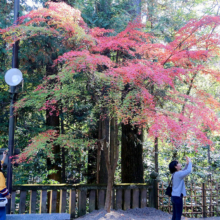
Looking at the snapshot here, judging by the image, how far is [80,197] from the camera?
6.09 metres

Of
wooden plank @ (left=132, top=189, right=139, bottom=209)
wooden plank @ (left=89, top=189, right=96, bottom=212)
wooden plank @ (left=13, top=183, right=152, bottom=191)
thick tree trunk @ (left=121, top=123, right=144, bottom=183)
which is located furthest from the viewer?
thick tree trunk @ (left=121, top=123, right=144, bottom=183)

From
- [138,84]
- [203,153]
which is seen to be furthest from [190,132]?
[203,153]

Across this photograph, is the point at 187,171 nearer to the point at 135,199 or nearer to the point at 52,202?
the point at 135,199

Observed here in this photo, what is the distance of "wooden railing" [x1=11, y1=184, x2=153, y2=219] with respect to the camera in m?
5.73

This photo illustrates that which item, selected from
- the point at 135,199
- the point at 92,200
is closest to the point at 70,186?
the point at 92,200

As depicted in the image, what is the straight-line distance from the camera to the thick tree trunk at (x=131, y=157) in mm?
7941

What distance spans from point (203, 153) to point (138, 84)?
6142 millimetres

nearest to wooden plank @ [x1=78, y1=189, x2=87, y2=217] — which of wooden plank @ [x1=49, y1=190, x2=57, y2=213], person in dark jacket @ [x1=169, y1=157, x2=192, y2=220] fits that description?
wooden plank @ [x1=49, y1=190, x2=57, y2=213]

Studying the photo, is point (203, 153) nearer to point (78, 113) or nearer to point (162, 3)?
point (78, 113)

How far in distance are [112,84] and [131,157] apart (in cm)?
332

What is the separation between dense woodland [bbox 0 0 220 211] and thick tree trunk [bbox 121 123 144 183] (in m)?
0.03

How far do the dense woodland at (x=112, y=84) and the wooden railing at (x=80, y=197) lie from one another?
1.92 feet

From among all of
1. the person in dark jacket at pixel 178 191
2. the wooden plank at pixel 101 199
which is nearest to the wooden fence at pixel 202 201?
the wooden plank at pixel 101 199

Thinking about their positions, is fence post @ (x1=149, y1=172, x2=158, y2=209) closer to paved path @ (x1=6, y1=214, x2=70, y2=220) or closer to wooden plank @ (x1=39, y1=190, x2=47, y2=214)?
paved path @ (x1=6, y1=214, x2=70, y2=220)
